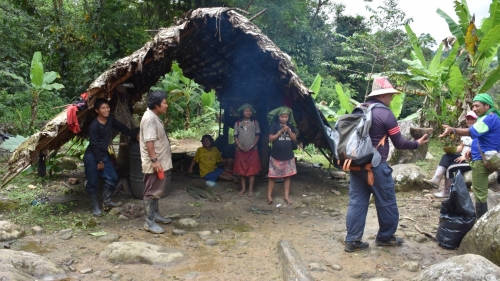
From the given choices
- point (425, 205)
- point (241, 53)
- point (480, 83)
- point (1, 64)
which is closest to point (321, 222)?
point (425, 205)

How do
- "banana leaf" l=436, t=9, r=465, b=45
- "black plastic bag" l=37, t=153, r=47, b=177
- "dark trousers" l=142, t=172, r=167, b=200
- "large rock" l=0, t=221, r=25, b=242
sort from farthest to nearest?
"banana leaf" l=436, t=9, r=465, b=45, "black plastic bag" l=37, t=153, r=47, b=177, "dark trousers" l=142, t=172, r=167, b=200, "large rock" l=0, t=221, r=25, b=242

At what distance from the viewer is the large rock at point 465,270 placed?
286cm

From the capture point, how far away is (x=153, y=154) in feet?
15.5

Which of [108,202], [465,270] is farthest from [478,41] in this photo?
[108,202]

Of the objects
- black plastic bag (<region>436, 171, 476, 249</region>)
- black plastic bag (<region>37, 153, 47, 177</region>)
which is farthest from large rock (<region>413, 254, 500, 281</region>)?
black plastic bag (<region>37, 153, 47, 177</region>)

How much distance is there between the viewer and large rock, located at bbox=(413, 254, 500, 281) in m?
2.86

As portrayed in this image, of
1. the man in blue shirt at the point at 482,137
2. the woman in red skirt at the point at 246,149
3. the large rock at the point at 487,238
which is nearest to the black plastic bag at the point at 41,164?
the woman in red skirt at the point at 246,149

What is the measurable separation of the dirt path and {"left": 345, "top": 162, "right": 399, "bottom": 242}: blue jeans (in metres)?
0.24

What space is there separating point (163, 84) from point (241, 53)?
6.25 metres

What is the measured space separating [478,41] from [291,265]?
6.51 m

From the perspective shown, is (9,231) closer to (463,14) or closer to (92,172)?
(92,172)

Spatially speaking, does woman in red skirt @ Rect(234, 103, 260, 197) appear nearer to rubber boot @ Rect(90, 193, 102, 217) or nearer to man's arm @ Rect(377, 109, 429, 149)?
rubber boot @ Rect(90, 193, 102, 217)

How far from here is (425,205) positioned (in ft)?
19.5

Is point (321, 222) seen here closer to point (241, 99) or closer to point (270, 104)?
point (270, 104)
